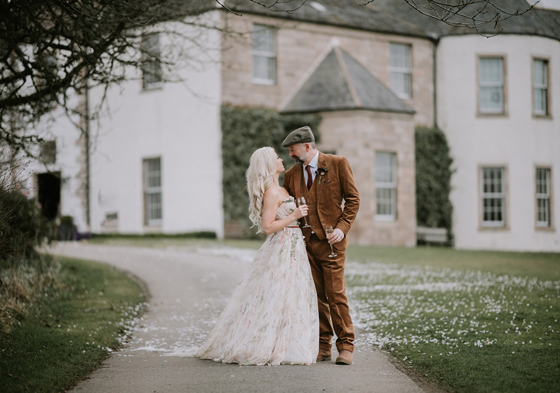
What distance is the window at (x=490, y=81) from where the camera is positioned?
2564 cm

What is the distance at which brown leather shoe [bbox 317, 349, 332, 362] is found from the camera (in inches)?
239

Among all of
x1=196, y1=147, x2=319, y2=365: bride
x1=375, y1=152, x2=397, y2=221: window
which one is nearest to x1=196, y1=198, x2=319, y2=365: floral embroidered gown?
x1=196, y1=147, x2=319, y2=365: bride

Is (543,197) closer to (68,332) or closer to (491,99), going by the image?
(491,99)

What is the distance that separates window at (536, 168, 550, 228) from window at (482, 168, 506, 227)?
1.47 metres

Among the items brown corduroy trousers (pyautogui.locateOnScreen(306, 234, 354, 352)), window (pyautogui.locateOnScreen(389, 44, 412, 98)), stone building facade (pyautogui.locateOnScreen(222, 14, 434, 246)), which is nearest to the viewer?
brown corduroy trousers (pyautogui.locateOnScreen(306, 234, 354, 352))

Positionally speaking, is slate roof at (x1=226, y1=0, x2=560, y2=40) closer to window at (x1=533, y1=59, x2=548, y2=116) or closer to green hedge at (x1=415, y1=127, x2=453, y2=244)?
window at (x1=533, y1=59, x2=548, y2=116)

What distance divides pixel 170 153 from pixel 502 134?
41.2ft

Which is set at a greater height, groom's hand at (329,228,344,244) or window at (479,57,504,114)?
window at (479,57,504,114)

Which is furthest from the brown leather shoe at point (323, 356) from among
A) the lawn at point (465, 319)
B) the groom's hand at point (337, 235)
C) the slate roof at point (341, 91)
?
the slate roof at point (341, 91)

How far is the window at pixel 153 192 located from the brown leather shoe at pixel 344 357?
58.3ft

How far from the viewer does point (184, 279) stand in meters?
12.1

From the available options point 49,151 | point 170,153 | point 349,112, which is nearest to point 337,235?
point 49,151

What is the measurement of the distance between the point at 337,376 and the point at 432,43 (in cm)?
2256

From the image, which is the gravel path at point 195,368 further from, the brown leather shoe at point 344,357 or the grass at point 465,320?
the grass at point 465,320
